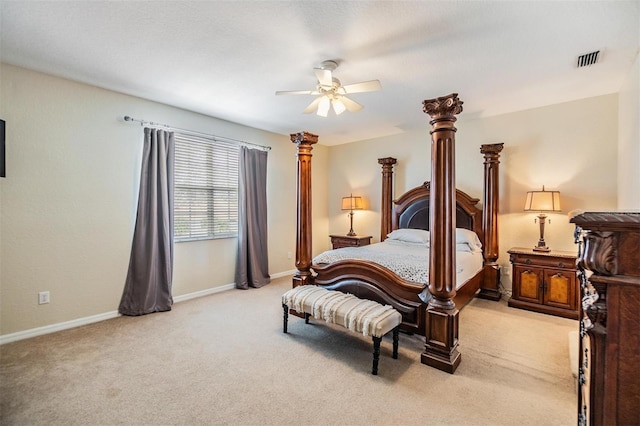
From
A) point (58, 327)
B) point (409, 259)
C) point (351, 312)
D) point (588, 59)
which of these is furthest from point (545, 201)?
point (58, 327)

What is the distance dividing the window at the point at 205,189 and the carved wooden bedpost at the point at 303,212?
1.51 meters

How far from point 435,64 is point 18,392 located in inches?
162

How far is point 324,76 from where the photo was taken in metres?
2.52

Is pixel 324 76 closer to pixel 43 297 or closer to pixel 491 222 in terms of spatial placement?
pixel 491 222

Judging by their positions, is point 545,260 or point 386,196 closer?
point 545,260

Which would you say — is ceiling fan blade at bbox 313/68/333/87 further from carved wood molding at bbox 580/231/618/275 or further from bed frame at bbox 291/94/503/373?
carved wood molding at bbox 580/231/618/275

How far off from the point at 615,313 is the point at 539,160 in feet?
13.4

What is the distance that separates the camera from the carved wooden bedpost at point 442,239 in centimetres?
239

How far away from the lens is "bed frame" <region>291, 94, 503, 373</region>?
7.89 ft

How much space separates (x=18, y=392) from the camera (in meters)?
2.06

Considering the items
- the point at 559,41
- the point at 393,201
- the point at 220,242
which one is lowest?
the point at 220,242

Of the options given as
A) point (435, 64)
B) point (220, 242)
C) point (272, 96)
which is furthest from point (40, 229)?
point (435, 64)

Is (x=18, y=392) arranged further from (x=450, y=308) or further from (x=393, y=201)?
(x=393, y=201)

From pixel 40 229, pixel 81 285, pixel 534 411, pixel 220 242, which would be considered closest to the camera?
pixel 534 411
